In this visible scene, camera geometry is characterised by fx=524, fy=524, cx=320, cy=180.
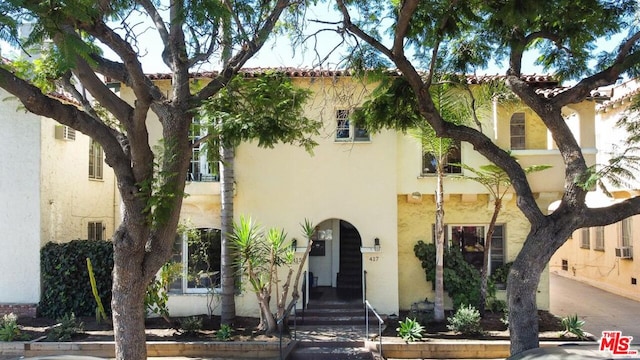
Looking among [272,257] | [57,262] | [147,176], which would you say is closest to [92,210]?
[57,262]

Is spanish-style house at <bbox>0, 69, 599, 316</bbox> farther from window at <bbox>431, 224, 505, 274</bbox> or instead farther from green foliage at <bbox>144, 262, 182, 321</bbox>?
green foliage at <bbox>144, 262, 182, 321</bbox>

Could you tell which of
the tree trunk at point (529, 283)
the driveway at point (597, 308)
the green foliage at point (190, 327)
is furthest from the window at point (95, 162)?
the driveway at point (597, 308)

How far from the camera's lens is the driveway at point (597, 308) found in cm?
1290

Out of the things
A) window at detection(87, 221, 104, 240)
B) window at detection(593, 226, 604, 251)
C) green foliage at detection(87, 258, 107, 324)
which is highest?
window at detection(87, 221, 104, 240)

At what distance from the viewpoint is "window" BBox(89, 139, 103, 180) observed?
53.1 feet

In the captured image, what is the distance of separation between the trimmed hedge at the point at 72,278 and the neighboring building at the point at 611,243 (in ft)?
43.8

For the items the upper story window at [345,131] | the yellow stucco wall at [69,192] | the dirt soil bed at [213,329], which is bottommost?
the dirt soil bed at [213,329]

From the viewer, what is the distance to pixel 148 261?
24.6 feet

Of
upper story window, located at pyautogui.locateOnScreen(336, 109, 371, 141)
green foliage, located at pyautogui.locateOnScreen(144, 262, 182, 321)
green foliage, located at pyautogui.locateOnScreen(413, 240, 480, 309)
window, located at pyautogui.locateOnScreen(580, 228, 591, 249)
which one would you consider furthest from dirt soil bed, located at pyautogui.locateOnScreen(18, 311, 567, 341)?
window, located at pyautogui.locateOnScreen(580, 228, 591, 249)

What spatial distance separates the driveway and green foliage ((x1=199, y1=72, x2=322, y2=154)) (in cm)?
865

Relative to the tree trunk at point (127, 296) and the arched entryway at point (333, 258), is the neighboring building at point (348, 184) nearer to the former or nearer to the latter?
the arched entryway at point (333, 258)

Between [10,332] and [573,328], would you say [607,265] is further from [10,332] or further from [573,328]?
[10,332]

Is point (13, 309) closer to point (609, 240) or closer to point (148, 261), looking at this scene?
point (148, 261)

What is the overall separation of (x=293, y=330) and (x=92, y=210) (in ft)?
25.4
